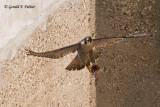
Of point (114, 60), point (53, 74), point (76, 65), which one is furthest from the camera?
point (53, 74)

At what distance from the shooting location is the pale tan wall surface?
228 centimetres

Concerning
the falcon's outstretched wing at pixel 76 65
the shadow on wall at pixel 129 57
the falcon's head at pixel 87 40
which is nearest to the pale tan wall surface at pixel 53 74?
the shadow on wall at pixel 129 57

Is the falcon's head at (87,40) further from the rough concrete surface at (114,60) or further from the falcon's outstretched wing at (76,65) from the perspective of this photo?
the rough concrete surface at (114,60)

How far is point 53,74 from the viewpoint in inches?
106

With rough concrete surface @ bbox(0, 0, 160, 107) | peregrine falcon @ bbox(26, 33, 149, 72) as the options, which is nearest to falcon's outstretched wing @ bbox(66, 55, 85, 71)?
peregrine falcon @ bbox(26, 33, 149, 72)

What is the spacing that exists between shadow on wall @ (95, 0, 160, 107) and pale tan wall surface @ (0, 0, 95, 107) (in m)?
0.11

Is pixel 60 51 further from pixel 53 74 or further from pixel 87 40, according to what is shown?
pixel 53 74

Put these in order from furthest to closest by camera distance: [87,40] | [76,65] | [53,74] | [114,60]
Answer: [53,74]
[114,60]
[76,65]
[87,40]

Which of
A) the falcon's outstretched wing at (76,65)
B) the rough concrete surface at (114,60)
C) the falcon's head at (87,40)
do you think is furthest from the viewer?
the rough concrete surface at (114,60)

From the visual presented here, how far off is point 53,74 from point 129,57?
72 cm

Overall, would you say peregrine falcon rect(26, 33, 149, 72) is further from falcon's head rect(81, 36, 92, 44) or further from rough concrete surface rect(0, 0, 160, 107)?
rough concrete surface rect(0, 0, 160, 107)

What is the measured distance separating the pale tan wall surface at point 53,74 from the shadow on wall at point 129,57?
4.4 inches

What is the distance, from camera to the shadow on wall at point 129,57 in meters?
2.17

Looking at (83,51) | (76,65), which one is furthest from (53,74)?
(83,51)
